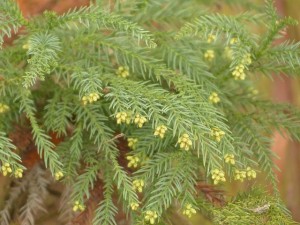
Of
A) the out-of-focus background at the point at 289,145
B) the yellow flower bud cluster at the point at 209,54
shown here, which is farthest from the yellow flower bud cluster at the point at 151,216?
the out-of-focus background at the point at 289,145

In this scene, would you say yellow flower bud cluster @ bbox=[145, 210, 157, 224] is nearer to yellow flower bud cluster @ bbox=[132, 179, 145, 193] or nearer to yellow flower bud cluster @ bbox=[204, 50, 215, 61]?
yellow flower bud cluster @ bbox=[132, 179, 145, 193]

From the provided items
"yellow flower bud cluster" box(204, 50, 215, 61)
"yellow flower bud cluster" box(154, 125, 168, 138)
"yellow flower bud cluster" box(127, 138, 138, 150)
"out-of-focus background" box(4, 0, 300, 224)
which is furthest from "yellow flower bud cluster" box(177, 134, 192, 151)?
"out-of-focus background" box(4, 0, 300, 224)

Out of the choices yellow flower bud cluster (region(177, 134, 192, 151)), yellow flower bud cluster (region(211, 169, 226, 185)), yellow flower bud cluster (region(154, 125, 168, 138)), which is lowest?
yellow flower bud cluster (region(211, 169, 226, 185))

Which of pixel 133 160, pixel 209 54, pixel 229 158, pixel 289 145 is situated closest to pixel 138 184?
pixel 133 160

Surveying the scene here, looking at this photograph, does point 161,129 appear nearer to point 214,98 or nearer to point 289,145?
point 214,98

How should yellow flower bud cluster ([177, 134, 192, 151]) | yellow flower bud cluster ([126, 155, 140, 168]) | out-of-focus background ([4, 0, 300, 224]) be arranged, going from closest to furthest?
yellow flower bud cluster ([177, 134, 192, 151]) < yellow flower bud cluster ([126, 155, 140, 168]) < out-of-focus background ([4, 0, 300, 224])

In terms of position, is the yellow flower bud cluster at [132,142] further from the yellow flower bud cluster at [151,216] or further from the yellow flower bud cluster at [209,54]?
the yellow flower bud cluster at [209,54]

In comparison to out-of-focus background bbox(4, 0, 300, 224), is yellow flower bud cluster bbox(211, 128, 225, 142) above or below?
below

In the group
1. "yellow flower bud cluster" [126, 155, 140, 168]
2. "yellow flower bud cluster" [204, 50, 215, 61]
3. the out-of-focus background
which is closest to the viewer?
"yellow flower bud cluster" [126, 155, 140, 168]

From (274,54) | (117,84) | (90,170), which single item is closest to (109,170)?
(90,170)

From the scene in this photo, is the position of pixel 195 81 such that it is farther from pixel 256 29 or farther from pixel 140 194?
pixel 256 29
